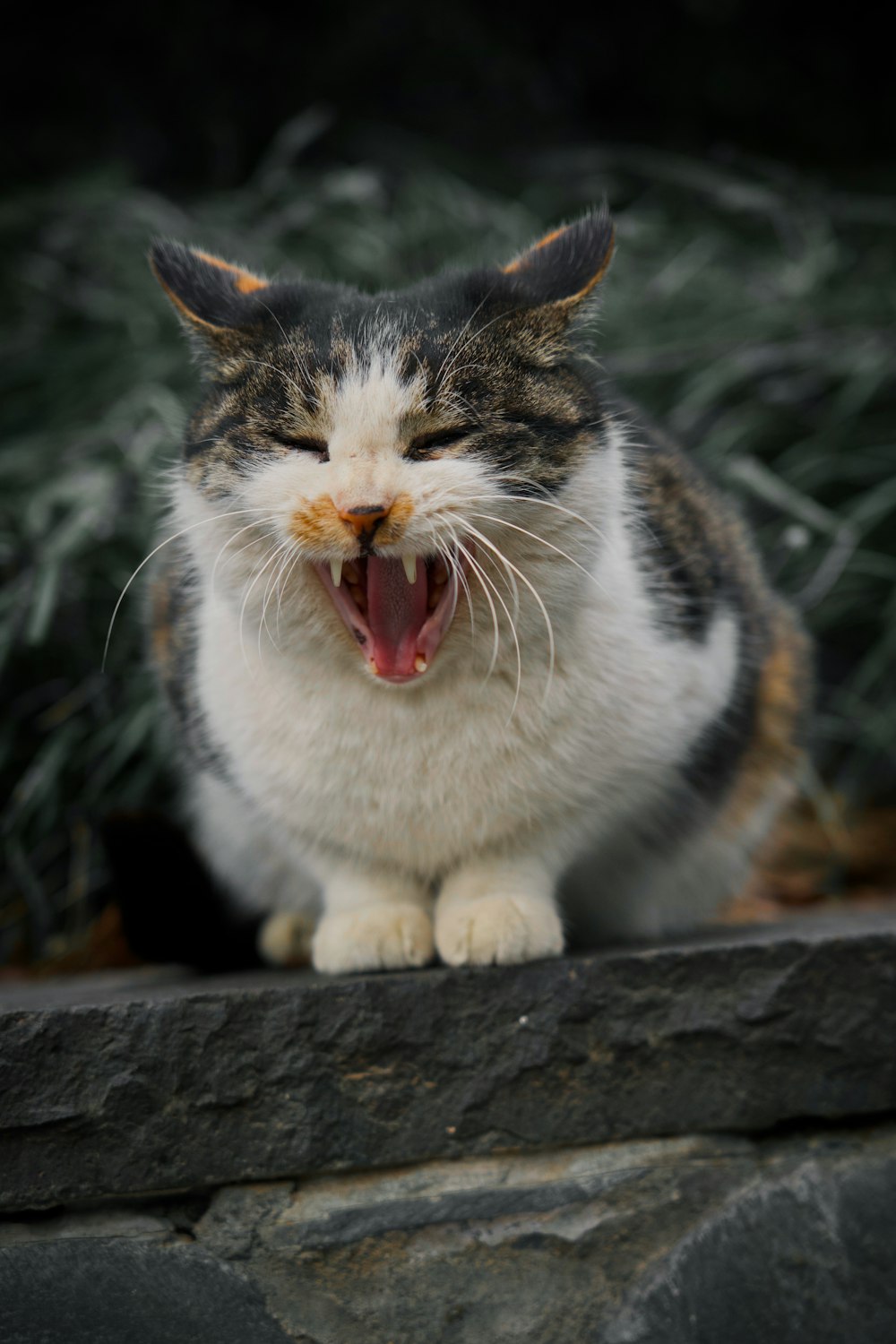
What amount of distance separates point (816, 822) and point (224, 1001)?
2081 millimetres

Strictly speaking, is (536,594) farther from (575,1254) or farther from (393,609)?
(575,1254)

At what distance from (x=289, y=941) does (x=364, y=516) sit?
89 centimetres

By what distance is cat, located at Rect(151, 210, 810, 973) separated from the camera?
4.42ft

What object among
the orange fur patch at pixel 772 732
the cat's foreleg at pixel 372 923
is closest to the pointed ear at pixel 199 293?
the cat's foreleg at pixel 372 923

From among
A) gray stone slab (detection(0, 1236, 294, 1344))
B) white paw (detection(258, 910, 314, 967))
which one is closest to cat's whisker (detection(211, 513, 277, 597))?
white paw (detection(258, 910, 314, 967))

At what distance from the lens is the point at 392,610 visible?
4.51ft

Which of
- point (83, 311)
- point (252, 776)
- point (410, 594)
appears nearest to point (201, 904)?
point (252, 776)

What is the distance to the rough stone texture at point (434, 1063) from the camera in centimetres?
141

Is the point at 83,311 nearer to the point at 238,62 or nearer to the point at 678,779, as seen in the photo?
the point at 238,62

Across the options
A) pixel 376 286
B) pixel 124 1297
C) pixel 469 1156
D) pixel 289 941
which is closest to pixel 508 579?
pixel 469 1156

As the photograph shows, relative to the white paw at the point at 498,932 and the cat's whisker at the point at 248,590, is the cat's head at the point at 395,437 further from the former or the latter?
the white paw at the point at 498,932

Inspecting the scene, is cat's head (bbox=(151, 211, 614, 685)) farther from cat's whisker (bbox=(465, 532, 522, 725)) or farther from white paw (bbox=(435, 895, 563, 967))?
white paw (bbox=(435, 895, 563, 967))

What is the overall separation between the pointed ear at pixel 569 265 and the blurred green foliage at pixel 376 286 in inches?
14.0

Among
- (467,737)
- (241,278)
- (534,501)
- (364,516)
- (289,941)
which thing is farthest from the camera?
(289,941)
